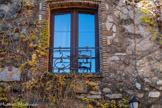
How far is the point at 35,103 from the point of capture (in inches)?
210

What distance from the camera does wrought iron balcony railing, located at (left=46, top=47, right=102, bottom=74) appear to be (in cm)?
577

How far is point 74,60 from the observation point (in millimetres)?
5828

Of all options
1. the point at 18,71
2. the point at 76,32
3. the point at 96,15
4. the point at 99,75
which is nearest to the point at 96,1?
the point at 96,15

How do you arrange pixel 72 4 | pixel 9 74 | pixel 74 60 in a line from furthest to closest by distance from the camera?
pixel 72 4, pixel 74 60, pixel 9 74

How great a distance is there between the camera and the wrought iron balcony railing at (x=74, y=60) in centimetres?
577

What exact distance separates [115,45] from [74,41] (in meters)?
0.94

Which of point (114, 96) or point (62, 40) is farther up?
point (62, 40)

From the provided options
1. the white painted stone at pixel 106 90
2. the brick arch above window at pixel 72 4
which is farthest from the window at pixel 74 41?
the white painted stone at pixel 106 90

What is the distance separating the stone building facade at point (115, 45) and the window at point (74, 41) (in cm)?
17

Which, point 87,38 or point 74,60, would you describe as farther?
point 87,38

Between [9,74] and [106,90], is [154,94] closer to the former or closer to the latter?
[106,90]

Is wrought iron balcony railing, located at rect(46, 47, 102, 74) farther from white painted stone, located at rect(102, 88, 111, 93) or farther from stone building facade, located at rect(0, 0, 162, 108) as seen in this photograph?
white painted stone, located at rect(102, 88, 111, 93)

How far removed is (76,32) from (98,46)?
61 centimetres

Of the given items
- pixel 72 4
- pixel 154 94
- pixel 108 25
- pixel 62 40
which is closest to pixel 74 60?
pixel 62 40
